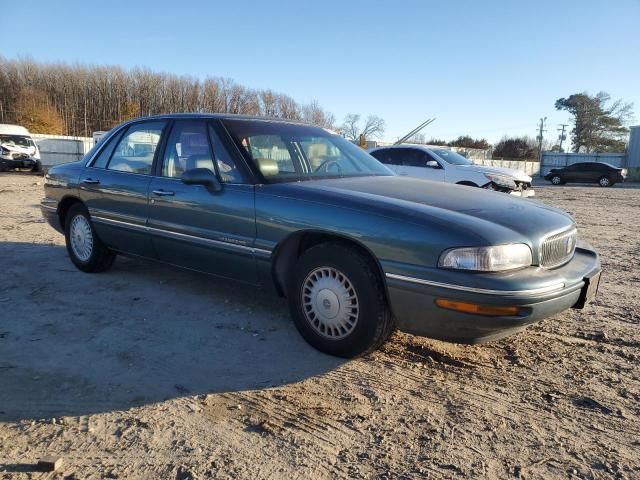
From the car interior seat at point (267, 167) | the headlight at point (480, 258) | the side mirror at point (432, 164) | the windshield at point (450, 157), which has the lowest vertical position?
the headlight at point (480, 258)

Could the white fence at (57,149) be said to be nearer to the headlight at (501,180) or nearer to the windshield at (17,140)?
the windshield at (17,140)

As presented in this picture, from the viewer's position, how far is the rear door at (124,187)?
14.5 feet

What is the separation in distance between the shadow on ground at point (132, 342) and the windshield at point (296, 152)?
3.87 feet

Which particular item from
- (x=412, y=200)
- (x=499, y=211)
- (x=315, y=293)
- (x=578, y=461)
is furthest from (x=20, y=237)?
(x=578, y=461)

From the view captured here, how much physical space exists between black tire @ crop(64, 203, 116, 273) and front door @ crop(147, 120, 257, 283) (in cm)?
107

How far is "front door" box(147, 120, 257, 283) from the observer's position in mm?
3621

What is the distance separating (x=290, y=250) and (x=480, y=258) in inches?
51.9

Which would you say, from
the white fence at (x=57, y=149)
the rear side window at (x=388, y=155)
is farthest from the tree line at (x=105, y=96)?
the rear side window at (x=388, y=155)

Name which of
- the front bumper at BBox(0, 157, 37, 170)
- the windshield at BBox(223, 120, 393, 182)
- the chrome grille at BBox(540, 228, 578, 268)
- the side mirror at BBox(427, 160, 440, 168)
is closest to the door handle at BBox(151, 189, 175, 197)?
the windshield at BBox(223, 120, 393, 182)

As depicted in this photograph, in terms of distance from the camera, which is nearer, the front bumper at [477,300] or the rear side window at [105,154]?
the front bumper at [477,300]

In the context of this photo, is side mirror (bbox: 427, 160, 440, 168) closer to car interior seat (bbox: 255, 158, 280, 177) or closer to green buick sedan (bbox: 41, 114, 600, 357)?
green buick sedan (bbox: 41, 114, 600, 357)

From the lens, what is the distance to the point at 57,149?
26188mm

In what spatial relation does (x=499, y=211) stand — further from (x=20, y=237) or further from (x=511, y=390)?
(x=20, y=237)

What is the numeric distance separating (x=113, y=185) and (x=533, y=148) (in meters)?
70.4
